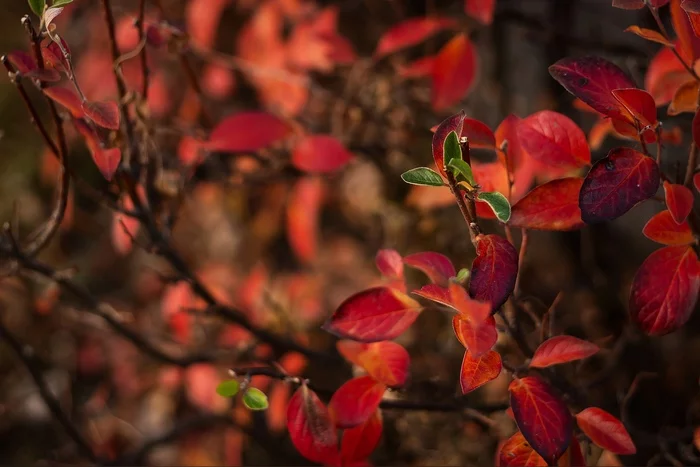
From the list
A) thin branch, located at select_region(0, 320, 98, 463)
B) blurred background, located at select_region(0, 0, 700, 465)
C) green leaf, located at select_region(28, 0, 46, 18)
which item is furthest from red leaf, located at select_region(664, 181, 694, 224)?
thin branch, located at select_region(0, 320, 98, 463)

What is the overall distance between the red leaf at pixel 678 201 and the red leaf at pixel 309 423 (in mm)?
388

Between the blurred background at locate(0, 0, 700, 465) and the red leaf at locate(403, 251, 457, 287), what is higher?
the red leaf at locate(403, 251, 457, 287)

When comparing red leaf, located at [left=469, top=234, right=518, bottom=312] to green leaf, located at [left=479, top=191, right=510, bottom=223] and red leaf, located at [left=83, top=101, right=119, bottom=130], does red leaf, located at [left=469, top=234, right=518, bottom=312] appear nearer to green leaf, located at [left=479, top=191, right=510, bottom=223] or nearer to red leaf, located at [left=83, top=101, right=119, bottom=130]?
green leaf, located at [left=479, top=191, right=510, bottom=223]

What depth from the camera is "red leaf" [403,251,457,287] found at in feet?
1.98

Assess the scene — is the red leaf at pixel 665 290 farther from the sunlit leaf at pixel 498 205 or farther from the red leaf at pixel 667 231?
the sunlit leaf at pixel 498 205

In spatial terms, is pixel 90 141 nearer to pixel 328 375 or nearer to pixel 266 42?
pixel 328 375

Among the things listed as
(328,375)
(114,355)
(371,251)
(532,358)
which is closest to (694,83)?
(532,358)

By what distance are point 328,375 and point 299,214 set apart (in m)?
0.43

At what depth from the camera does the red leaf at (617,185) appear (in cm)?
54

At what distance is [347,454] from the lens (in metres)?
0.70

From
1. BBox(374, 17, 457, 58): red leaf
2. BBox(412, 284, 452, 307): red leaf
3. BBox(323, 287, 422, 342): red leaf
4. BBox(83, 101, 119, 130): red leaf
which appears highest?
BBox(83, 101, 119, 130): red leaf

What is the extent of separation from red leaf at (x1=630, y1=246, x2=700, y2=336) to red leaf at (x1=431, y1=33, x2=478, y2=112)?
1.75 ft

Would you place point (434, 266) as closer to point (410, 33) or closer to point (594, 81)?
point (594, 81)

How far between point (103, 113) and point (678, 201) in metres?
0.56
